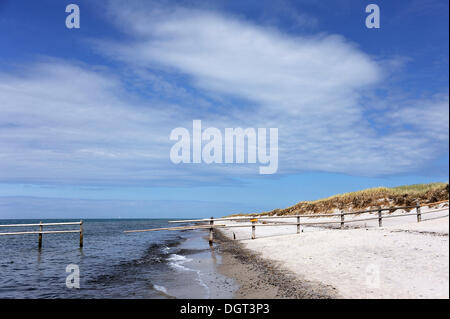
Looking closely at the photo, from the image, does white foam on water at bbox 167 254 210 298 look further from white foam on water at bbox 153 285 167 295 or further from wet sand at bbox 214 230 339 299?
white foam on water at bbox 153 285 167 295

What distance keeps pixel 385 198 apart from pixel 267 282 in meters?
27.2

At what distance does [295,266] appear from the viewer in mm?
12031

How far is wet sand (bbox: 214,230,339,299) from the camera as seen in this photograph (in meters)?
8.39

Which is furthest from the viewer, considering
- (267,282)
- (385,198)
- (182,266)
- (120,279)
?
(385,198)

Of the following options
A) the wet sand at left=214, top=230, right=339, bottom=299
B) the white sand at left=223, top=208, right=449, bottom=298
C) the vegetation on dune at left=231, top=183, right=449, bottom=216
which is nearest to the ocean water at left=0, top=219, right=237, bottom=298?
the wet sand at left=214, top=230, right=339, bottom=299

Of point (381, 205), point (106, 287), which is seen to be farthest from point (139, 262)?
point (381, 205)

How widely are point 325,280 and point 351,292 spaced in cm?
146

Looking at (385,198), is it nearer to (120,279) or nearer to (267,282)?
(267,282)

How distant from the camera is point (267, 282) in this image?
10.1 m

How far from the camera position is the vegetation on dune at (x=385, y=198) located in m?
29.0

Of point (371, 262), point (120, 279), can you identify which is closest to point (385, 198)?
point (371, 262)
